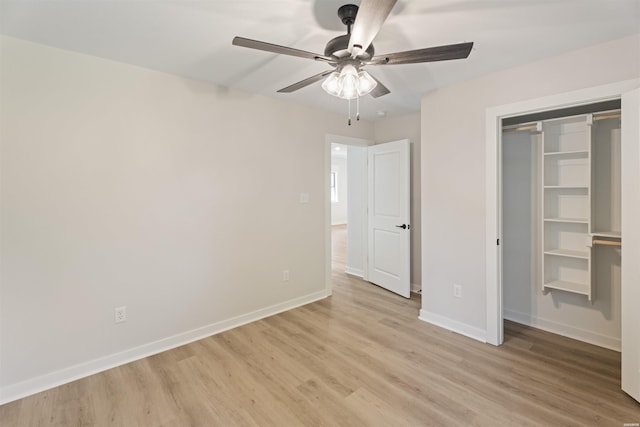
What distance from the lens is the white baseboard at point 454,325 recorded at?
9.21 ft

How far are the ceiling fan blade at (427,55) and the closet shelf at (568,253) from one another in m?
2.33

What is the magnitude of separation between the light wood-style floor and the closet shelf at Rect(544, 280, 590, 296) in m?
0.48

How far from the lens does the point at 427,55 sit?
1.52m

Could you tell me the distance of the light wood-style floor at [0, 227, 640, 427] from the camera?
1.86 metres

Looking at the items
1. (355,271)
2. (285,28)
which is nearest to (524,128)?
(285,28)

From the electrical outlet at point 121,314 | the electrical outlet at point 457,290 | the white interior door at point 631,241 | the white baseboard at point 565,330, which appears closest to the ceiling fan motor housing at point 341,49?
the white interior door at point 631,241

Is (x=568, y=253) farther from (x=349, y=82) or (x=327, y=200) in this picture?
(x=349, y=82)

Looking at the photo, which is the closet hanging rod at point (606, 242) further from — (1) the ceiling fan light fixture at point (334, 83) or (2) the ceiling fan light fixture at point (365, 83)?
(1) the ceiling fan light fixture at point (334, 83)

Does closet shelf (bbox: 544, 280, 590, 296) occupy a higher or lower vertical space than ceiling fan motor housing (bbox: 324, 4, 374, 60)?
lower

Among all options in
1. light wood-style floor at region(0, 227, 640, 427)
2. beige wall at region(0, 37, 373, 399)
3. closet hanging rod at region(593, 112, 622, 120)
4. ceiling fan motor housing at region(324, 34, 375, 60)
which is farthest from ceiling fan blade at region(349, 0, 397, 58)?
closet hanging rod at region(593, 112, 622, 120)

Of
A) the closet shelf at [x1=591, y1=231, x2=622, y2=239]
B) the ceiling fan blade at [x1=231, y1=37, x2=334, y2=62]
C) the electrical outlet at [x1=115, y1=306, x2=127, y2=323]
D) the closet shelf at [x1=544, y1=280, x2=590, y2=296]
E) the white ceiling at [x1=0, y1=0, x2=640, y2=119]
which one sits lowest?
the electrical outlet at [x1=115, y1=306, x2=127, y2=323]

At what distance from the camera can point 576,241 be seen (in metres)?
2.86

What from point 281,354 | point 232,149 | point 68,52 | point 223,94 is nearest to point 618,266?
point 281,354

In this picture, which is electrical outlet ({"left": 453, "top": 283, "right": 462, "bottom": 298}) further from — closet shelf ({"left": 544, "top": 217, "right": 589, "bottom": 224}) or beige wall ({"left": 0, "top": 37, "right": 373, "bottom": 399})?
beige wall ({"left": 0, "top": 37, "right": 373, "bottom": 399})
